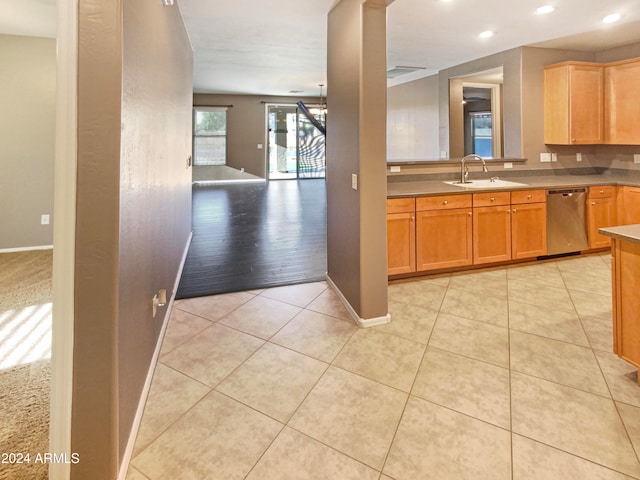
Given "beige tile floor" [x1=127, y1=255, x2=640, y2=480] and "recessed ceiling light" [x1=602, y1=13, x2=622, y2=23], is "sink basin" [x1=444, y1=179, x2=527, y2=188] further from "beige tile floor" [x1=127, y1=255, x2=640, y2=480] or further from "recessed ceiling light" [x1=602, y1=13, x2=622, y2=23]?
"recessed ceiling light" [x1=602, y1=13, x2=622, y2=23]

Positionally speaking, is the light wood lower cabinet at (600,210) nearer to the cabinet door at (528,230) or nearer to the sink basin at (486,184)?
the cabinet door at (528,230)

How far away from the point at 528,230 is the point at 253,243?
3104 millimetres

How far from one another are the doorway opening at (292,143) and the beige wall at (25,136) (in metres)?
7.08

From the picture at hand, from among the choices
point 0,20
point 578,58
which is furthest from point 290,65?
point 578,58

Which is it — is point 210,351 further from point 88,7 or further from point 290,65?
point 290,65

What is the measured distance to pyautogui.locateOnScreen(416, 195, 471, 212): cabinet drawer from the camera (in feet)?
10.6

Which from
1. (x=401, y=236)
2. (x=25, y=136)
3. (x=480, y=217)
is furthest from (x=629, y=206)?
(x=25, y=136)

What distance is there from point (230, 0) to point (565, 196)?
149 inches

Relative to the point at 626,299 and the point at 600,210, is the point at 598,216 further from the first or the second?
the point at 626,299

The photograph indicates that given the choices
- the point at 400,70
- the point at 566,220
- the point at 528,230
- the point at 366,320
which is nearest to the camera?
the point at 366,320

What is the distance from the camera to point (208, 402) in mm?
1708

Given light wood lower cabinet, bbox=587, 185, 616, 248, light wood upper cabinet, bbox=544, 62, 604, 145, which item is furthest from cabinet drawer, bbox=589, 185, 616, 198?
light wood upper cabinet, bbox=544, 62, 604, 145

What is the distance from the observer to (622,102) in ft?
13.4

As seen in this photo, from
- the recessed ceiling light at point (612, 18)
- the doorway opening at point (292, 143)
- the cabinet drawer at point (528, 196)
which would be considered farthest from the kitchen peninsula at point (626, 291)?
the doorway opening at point (292, 143)
